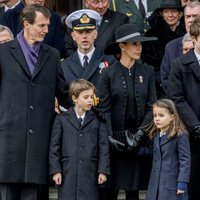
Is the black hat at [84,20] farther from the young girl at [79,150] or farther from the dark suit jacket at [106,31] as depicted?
the young girl at [79,150]

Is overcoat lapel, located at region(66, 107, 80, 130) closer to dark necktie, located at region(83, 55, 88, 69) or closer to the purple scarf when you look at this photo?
the purple scarf

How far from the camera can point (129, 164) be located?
7.93m

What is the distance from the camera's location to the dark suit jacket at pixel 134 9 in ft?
31.8

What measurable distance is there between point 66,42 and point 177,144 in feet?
7.28

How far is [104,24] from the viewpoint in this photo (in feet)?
30.2

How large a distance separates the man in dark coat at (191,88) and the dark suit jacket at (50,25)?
1883 mm

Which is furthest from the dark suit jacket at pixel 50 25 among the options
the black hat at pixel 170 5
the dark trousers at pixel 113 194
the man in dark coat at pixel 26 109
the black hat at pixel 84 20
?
the dark trousers at pixel 113 194

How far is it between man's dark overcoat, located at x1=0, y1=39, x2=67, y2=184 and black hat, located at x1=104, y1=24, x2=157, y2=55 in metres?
0.92

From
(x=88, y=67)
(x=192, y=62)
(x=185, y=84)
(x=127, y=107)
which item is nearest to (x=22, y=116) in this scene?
(x=127, y=107)

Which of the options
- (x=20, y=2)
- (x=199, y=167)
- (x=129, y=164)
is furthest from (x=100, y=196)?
(x=20, y=2)

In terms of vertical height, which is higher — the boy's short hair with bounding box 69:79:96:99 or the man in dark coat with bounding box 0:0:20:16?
the man in dark coat with bounding box 0:0:20:16

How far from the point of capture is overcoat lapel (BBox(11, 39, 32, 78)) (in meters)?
7.40

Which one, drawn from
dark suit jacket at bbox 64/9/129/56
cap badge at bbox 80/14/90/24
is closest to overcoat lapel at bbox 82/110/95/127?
cap badge at bbox 80/14/90/24

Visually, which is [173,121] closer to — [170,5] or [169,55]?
[169,55]
